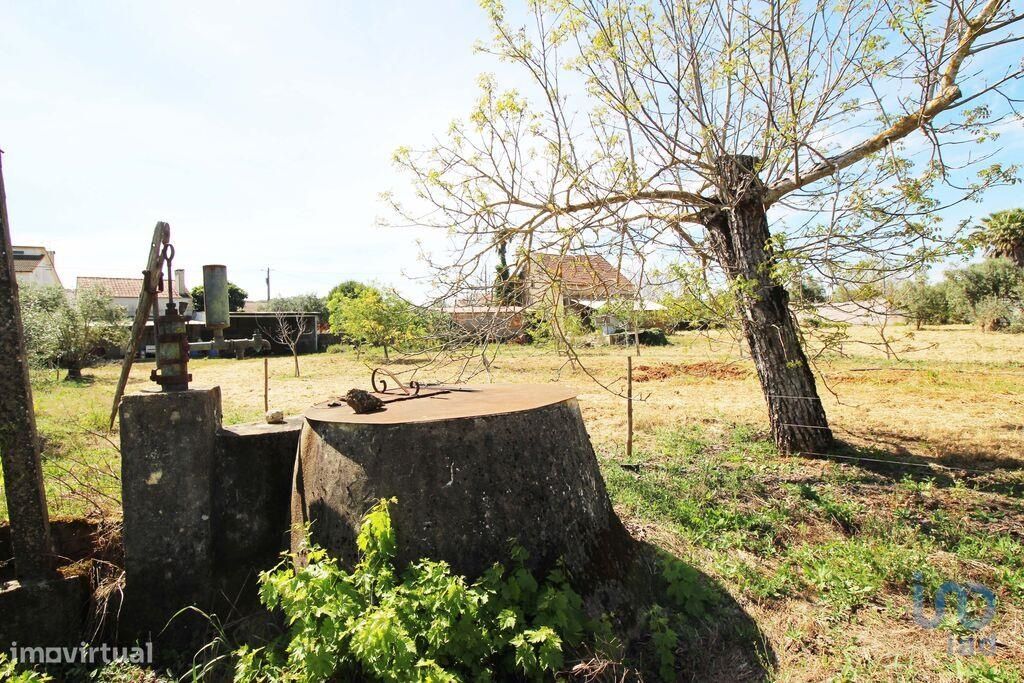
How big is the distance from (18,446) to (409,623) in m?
2.24

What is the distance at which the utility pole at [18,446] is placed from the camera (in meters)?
2.70

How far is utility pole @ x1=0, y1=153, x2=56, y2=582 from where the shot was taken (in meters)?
2.70

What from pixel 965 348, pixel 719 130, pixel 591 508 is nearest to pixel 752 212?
pixel 719 130

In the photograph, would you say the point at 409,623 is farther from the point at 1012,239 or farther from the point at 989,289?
the point at 989,289

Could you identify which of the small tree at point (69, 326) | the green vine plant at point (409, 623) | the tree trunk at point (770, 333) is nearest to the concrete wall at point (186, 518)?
the green vine plant at point (409, 623)

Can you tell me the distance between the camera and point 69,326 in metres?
18.4

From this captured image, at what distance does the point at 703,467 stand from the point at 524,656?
385 centimetres

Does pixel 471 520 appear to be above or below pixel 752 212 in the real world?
below

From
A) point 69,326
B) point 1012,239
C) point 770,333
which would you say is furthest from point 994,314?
point 69,326

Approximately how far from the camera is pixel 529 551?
8.94 ft

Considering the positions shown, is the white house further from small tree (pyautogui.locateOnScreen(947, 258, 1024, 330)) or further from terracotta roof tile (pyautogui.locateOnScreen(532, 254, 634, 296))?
small tree (pyautogui.locateOnScreen(947, 258, 1024, 330))

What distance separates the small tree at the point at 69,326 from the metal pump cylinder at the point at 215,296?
45.8 feet

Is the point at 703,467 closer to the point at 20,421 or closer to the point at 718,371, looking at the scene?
the point at 20,421

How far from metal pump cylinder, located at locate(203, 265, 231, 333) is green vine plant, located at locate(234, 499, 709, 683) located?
1.46 m
